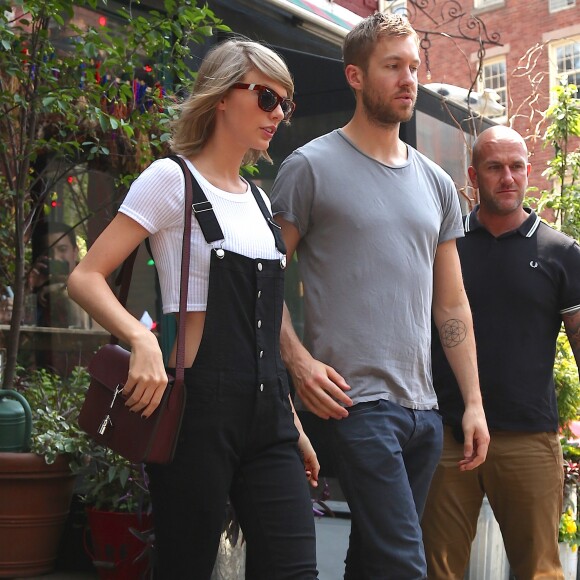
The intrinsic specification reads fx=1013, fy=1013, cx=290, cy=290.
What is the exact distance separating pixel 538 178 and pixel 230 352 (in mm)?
21414

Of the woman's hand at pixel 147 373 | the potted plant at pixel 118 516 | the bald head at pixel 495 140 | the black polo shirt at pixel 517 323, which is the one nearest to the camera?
the woman's hand at pixel 147 373

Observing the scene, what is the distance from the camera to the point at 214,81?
2801 millimetres

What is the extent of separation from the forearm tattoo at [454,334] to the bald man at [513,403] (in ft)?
2.33

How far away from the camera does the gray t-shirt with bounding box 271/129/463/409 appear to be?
10.1 feet

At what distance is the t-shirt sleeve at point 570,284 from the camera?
168 inches

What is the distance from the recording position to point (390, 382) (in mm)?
3062

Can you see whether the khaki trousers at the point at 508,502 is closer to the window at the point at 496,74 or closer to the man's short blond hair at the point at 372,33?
the man's short blond hair at the point at 372,33

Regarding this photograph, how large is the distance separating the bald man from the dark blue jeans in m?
1.23

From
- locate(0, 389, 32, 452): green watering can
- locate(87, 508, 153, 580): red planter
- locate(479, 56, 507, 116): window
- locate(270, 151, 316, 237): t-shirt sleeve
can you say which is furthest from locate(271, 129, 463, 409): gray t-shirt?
locate(479, 56, 507, 116): window

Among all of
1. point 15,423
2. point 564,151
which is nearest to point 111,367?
point 15,423

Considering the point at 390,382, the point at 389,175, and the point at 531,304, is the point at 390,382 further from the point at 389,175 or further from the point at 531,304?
the point at 531,304

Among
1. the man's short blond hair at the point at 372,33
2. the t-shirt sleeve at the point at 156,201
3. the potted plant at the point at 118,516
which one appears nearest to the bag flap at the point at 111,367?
the t-shirt sleeve at the point at 156,201

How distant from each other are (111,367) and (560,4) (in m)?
25.9

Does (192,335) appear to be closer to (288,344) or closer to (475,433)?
(288,344)
